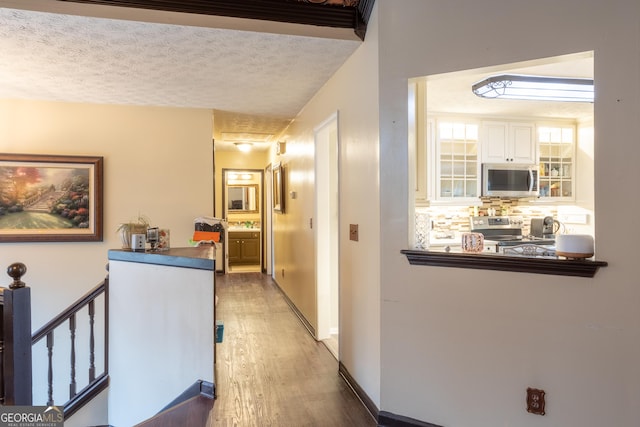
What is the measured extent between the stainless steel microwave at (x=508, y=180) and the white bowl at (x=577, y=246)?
9.48 ft

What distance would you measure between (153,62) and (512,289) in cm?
286

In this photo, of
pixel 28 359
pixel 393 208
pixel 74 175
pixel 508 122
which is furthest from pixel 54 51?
pixel 508 122

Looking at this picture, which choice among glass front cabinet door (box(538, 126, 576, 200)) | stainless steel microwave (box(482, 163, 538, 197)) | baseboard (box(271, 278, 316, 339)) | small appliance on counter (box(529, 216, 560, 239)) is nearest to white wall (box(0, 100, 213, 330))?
baseboard (box(271, 278, 316, 339))

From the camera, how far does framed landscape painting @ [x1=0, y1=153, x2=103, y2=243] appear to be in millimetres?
3982

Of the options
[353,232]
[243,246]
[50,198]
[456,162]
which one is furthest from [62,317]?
[243,246]

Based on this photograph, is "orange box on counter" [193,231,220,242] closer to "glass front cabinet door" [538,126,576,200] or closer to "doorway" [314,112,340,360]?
"doorway" [314,112,340,360]

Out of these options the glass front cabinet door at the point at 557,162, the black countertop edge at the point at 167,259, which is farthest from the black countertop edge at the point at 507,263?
the glass front cabinet door at the point at 557,162

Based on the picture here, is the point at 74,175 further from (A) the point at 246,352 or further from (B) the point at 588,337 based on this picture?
(B) the point at 588,337

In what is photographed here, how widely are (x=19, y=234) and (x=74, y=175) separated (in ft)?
2.54

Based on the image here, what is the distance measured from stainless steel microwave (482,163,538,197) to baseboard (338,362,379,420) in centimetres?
278

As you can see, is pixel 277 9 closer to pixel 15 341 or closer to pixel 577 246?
pixel 577 246

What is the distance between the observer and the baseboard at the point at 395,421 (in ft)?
7.73

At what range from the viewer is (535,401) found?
2033 millimetres

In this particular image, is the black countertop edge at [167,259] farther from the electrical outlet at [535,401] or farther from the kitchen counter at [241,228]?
the kitchen counter at [241,228]
